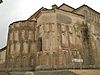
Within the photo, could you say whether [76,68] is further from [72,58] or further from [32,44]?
[32,44]

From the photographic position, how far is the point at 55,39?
1492cm

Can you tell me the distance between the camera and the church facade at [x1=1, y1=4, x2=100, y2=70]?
14789 millimetres

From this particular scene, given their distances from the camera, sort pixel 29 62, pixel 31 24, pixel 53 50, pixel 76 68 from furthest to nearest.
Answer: pixel 31 24 → pixel 29 62 → pixel 53 50 → pixel 76 68

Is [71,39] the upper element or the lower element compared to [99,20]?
lower

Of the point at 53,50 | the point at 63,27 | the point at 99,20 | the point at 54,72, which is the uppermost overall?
the point at 99,20

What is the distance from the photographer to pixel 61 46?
14859mm

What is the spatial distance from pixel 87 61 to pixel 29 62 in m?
4.97

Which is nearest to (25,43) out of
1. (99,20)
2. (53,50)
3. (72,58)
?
(53,50)

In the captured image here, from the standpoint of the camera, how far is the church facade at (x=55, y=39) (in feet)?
48.5

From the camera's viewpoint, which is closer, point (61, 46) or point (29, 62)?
point (61, 46)

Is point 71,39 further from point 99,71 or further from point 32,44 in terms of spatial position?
point 99,71

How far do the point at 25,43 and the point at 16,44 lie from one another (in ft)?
2.81

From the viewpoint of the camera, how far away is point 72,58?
49.2 ft

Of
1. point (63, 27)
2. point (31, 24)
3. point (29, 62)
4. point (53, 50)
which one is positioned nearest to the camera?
point (53, 50)
